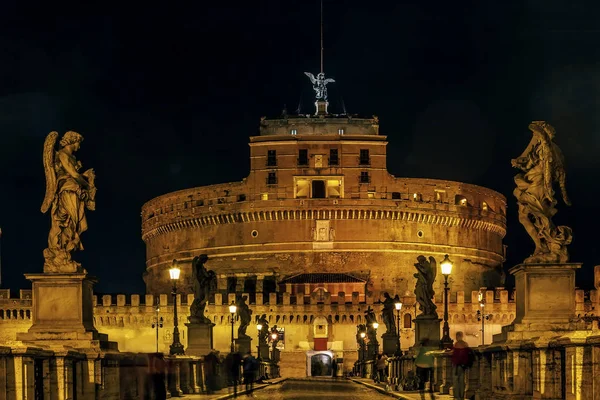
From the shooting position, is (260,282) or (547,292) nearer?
(547,292)

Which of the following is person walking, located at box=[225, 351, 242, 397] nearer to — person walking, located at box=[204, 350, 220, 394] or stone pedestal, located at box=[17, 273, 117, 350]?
person walking, located at box=[204, 350, 220, 394]

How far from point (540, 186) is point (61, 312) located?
27.1 ft

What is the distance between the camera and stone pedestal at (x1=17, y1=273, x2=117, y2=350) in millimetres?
20219

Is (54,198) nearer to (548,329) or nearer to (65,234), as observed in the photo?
(65,234)

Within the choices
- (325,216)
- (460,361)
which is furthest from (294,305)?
(460,361)

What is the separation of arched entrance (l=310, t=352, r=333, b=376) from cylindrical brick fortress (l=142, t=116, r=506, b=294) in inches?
455

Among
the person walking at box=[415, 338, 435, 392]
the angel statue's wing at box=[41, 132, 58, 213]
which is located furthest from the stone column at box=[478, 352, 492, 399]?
the angel statue's wing at box=[41, 132, 58, 213]

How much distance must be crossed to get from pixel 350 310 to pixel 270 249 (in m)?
11.7

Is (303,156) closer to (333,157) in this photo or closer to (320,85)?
(333,157)

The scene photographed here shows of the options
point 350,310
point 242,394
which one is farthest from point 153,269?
point 242,394

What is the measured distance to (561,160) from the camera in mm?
21469

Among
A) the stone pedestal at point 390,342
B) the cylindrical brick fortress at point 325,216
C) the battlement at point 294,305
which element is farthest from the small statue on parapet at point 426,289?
the cylindrical brick fortress at point 325,216

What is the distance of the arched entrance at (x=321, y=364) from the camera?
9319 centimetres

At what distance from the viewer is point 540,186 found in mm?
21297
